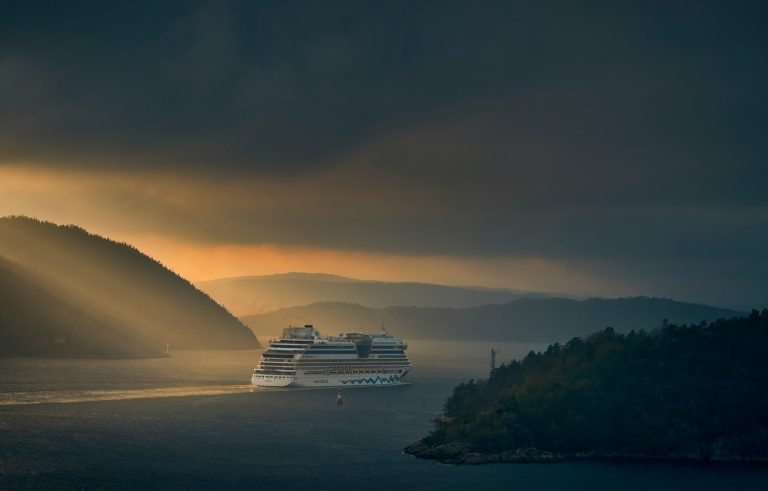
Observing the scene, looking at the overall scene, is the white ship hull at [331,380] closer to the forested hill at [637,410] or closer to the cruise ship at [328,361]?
the cruise ship at [328,361]

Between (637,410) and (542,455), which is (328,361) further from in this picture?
(542,455)

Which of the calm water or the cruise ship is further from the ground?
the cruise ship

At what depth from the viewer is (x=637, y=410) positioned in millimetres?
107000

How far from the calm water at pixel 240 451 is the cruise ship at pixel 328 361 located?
24.2m

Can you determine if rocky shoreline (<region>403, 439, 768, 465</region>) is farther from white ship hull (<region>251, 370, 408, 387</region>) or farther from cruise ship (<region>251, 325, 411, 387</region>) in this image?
cruise ship (<region>251, 325, 411, 387</region>)

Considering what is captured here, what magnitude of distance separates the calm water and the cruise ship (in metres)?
24.2

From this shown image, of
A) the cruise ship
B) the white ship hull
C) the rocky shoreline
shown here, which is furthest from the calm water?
the cruise ship

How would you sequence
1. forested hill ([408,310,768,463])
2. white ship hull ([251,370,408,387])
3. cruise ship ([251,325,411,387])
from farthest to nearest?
1. cruise ship ([251,325,411,387])
2. white ship hull ([251,370,408,387])
3. forested hill ([408,310,768,463])

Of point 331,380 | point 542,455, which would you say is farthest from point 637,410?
point 331,380

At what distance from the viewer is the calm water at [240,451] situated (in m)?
86.8

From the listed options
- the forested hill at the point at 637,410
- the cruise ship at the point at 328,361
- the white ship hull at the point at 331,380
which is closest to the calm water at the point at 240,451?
the forested hill at the point at 637,410

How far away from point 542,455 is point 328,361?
84669 millimetres


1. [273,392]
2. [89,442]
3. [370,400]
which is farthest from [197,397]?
[89,442]

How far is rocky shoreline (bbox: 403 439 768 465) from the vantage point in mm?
98312
